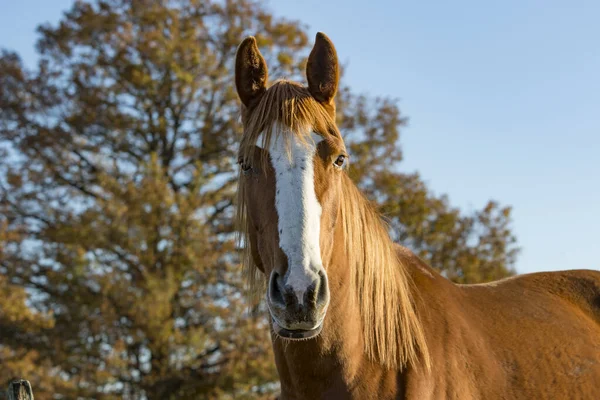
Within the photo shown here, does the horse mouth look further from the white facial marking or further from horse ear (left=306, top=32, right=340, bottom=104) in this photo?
horse ear (left=306, top=32, right=340, bottom=104)

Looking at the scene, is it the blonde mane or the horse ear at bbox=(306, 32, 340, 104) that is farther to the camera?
the horse ear at bbox=(306, 32, 340, 104)

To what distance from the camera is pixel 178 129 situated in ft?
58.1

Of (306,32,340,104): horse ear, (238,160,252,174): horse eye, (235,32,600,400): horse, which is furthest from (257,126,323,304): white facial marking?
(306,32,340,104): horse ear

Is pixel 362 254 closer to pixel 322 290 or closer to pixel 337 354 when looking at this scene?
pixel 337 354

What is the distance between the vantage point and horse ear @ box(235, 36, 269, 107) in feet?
11.6

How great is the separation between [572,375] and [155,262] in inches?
492

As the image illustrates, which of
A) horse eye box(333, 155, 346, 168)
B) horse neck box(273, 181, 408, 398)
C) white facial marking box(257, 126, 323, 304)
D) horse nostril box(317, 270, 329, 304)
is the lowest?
horse neck box(273, 181, 408, 398)

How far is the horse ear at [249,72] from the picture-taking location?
11.6ft

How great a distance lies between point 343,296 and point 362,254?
31 cm

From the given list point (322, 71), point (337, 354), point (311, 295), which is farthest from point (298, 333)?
point (322, 71)

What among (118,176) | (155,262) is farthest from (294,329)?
(118,176)

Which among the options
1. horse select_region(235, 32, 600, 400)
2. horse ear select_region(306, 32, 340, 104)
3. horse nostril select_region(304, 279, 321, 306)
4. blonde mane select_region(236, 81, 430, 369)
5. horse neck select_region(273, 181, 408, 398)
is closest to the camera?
horse nostril select_region(304, 279, 321, 306)

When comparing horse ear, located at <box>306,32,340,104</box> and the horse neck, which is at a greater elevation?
A: horse ear, located at <box>306,32,340,104</box>

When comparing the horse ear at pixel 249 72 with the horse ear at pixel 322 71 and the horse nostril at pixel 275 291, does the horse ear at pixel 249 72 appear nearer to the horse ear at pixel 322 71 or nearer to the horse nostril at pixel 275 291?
the horse ear at pixel 322 71
